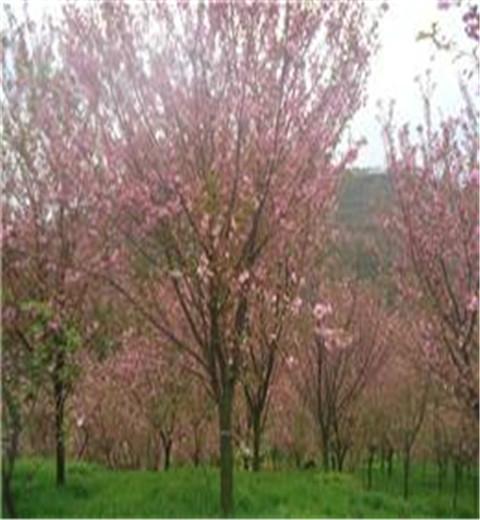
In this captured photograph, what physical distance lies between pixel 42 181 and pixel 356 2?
5610 millimetres

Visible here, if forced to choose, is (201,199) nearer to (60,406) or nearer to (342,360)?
(60,406)

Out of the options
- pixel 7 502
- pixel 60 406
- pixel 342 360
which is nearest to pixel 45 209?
pixel 60 406

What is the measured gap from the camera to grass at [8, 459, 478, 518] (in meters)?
13.9

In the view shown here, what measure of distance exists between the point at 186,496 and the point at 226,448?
2.70 m

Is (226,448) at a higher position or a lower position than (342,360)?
lower

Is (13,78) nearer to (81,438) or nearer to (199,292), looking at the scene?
(199,292)

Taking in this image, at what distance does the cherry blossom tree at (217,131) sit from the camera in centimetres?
1156

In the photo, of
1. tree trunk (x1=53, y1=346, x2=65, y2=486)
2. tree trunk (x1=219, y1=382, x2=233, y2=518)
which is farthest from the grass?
tree trunk (x1=219, y1=382, x2=233, y2=518)

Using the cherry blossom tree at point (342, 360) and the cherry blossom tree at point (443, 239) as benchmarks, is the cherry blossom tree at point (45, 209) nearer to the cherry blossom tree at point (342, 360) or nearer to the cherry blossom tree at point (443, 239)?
the cherry blossom tree at point (443, 239)

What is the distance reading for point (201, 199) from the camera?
37.5 feet

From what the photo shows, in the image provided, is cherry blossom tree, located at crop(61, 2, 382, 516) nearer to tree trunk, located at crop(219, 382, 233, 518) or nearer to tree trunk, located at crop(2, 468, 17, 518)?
tree trunk, located at crop(219, 382, 233, 518)

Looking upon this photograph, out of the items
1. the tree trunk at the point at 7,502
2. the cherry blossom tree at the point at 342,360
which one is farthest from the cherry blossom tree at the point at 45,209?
the cherry blossom tree at the point at 342,360

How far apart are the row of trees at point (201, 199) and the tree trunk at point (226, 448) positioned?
23 millimetres

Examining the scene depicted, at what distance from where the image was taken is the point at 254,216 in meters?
11.8
